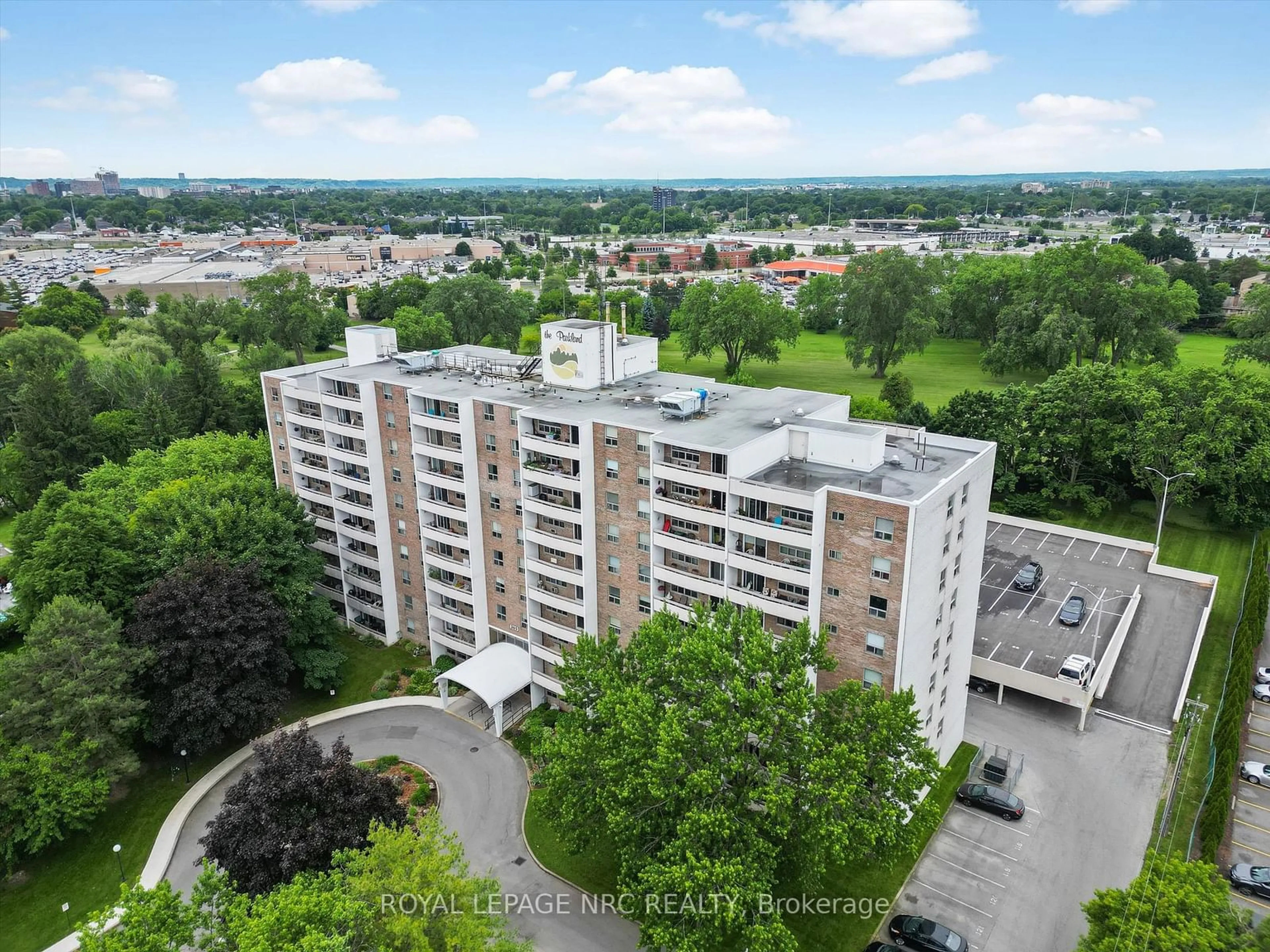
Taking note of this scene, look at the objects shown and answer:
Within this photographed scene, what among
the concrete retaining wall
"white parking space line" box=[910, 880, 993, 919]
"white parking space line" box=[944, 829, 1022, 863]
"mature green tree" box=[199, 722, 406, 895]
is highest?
"mature green tree" box=[199, 722, 406, 895]

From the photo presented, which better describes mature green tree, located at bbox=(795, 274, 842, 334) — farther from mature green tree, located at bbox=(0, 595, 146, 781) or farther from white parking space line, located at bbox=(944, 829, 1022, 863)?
mature green tree, located at bbox=(0, 595, 146, 781)

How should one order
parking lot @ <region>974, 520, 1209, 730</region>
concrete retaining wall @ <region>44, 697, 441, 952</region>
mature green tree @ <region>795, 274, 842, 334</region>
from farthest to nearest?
mature green tree @ <region>795, 274, 842, 334</region> < parking lot @ <region>974, 520, 1209, 730</region> < concrete retaining wall @ <region>44, 697, 441, 952</region>

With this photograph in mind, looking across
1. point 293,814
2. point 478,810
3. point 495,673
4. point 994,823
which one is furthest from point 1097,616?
point 293,814

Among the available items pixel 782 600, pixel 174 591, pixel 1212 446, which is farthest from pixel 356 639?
pixel 1212 446

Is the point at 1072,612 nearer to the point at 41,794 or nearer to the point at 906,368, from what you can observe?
the point at 41,794

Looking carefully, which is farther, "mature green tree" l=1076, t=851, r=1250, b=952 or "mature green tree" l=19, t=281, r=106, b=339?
"mature green tree" l=19, t=281, r=106, b=339

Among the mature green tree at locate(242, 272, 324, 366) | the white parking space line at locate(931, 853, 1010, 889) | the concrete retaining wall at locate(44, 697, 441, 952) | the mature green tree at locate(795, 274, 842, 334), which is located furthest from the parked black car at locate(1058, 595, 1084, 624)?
the mature green tree at locate(242, 272, 324, 366)

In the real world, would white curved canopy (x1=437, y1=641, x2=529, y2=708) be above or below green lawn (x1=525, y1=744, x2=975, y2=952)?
above
